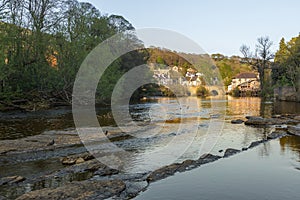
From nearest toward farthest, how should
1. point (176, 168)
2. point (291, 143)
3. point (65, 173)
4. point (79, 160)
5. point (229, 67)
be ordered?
point (65, 173) < point (176, 168) < point (79, 160) < point (291, 143) < point (229, 67)

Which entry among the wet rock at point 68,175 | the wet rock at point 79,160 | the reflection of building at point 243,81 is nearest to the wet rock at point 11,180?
the wet rock at point 68,175

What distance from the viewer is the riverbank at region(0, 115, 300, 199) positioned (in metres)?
8.14

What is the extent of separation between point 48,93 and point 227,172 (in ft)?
87.8

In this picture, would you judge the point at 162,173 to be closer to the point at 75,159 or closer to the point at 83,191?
the point at 83,191

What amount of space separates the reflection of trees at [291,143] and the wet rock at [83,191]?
8.66 m

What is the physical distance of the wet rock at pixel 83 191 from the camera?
25.1 feet

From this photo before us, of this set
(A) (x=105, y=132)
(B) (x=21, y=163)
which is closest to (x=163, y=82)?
(A) (x=105, y=132)

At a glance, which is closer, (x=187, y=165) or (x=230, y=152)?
(x=187, y=165)

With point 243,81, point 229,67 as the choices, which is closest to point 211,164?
point 243,81

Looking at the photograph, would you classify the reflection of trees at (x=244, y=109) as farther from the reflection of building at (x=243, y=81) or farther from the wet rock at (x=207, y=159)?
the reflection of building at (x=243, y=81)

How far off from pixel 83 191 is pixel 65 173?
8.15 ft

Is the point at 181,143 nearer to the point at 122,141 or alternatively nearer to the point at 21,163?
the point at 122,141

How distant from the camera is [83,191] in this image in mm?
8031

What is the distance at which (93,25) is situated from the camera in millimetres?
48656
